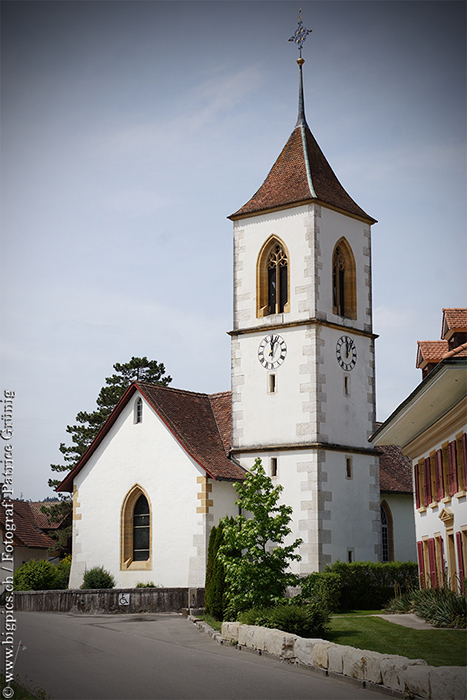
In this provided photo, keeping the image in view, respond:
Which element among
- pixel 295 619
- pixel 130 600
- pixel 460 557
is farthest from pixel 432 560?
pixel 130 600

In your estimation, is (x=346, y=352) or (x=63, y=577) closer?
(x=346, y=352)

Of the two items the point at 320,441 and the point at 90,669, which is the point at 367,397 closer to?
the point at 320,441

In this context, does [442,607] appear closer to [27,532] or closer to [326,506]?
[326,506]

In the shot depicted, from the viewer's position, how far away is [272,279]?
3547cm

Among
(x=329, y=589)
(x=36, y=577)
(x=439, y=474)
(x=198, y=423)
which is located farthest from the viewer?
(x=36, y=577)

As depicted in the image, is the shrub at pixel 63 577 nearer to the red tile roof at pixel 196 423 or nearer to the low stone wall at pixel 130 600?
the red tile roof at pixel 196 423

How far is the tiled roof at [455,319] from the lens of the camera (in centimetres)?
2386

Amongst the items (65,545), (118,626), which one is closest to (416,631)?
(118,626)

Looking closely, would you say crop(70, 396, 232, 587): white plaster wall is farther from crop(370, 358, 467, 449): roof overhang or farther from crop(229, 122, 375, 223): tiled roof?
crop(229, 122, 375, 223): tiled roof

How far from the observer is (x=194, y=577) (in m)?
31.2

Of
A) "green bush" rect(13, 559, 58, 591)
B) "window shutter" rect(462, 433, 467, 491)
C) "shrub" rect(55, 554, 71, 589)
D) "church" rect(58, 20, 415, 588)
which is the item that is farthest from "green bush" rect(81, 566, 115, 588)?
"window shutter" rect(462, 433, 467, 491)

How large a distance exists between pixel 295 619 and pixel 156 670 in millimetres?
4459

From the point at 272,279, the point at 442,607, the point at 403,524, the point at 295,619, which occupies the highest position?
the point at 272,279

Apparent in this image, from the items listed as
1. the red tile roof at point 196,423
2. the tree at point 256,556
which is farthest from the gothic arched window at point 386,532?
the tree at point 256,556
